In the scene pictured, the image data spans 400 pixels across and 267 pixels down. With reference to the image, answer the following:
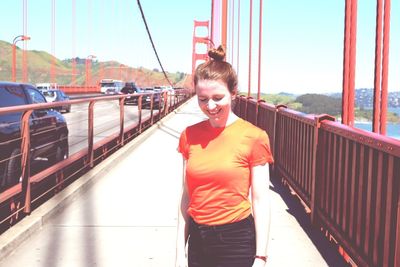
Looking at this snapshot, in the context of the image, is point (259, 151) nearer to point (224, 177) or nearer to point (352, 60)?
point (224, 177)

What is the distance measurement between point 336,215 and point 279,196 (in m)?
2.35

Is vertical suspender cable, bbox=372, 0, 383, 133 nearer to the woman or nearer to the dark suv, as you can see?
the woman

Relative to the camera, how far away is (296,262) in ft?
13.5

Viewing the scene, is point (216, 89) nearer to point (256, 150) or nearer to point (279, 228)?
point (256, 150)

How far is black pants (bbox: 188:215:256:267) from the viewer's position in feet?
6.75

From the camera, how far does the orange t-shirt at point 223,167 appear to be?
6.56 ft

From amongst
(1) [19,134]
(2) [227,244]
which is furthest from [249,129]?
(1) [19,134]

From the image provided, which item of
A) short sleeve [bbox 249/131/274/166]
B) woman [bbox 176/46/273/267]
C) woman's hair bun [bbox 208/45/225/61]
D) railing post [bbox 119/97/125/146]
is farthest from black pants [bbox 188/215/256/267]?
railing post [bbox 119/97/125/146]

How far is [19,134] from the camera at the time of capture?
224 inches

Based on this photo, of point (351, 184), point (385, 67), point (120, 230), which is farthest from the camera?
point (120, 230)

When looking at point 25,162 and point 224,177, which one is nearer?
point 224,177

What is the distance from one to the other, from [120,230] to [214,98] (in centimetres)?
318

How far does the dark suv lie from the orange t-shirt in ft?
9.68

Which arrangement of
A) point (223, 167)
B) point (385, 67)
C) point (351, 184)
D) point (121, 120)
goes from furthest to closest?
1. point (121, 120)
2. point (385, 67)
3. point (351, 184)
4. point (223, 167)
